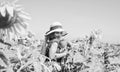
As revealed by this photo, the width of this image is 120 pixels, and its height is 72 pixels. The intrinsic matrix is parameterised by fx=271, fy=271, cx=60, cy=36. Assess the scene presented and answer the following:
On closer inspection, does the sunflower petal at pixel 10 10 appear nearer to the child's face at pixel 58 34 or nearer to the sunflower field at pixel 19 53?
the sunflower field at pixel 19 53

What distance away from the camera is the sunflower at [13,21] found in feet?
5.67

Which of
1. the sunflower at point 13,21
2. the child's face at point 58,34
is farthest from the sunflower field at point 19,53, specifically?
the child's face at point 58,34

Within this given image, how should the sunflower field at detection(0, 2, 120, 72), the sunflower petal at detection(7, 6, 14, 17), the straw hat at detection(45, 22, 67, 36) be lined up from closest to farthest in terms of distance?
1. the sunflower petal at detection(7, 6, 14, 17)
2. the sunflower field at detection(0, 2, 120, 72)
3. the straw hat at detection(45, 22, 67, 36)

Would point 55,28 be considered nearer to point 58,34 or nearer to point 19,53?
Answer: point 58,34

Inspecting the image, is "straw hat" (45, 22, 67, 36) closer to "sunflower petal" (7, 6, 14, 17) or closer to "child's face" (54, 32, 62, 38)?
"child's face" (54, 32, 62, 38)

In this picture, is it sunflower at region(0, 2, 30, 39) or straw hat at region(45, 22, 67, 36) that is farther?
straw hat at region(45, 22, 67, 36)

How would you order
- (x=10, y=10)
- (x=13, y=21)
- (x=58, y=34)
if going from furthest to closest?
(x=58, y=34)
(x=13, y=21)
(x=10, y=10)

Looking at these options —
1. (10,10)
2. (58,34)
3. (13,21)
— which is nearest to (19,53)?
(13,21)

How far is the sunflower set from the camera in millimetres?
1729

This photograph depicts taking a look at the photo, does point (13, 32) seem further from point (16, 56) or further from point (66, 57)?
point (66, 57)

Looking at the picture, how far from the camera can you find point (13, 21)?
182 cm

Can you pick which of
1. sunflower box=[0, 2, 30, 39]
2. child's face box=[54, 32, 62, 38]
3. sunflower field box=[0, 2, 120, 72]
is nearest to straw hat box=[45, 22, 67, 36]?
child's face box=[54, 32, 62, 38]

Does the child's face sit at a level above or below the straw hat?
below

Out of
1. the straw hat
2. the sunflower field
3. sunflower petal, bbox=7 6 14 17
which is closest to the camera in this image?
sunflower petal, bbox=7 6 14 17
